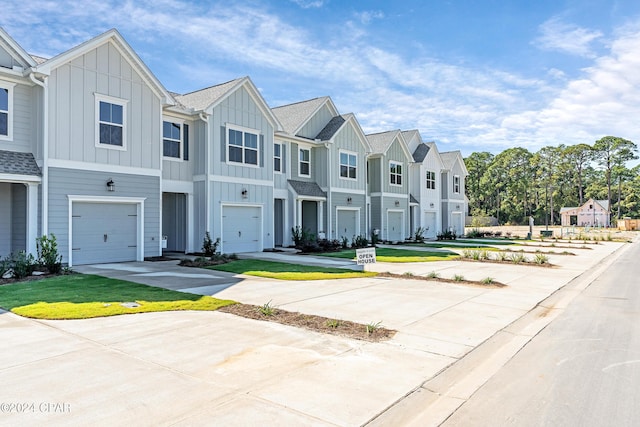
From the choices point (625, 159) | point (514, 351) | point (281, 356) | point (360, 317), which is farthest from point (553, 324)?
point (625, 159)

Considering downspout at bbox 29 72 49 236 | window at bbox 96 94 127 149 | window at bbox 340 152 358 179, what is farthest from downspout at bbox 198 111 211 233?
window at bbox 340 152 358 179

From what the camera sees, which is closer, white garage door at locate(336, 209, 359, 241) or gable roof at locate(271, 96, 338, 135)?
gable roof at locate(271, 96, 338, 135)

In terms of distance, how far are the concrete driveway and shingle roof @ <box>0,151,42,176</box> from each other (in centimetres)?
715

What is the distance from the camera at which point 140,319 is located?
7.55 metres

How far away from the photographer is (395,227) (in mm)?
31875

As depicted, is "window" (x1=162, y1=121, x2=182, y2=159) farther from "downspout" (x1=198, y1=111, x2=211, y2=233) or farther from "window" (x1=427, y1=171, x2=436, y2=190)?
"window" (x1=427, y1=171, x2=436, y2=190)

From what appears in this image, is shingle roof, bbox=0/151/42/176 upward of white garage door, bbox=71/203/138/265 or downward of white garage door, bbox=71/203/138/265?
upward

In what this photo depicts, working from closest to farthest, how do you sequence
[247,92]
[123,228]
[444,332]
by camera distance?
[444,332] < [123,228] < [247,92]

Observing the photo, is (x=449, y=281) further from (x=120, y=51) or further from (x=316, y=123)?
(x=316, y=123)

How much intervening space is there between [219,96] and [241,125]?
1641 mm

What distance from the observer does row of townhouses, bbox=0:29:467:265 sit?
1395 centimetres

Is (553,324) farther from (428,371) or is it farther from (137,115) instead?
(137,115)

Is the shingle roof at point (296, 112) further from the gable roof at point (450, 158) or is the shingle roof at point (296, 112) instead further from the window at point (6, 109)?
the gable roof at point (450, 158)

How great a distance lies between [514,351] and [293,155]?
19.5m
